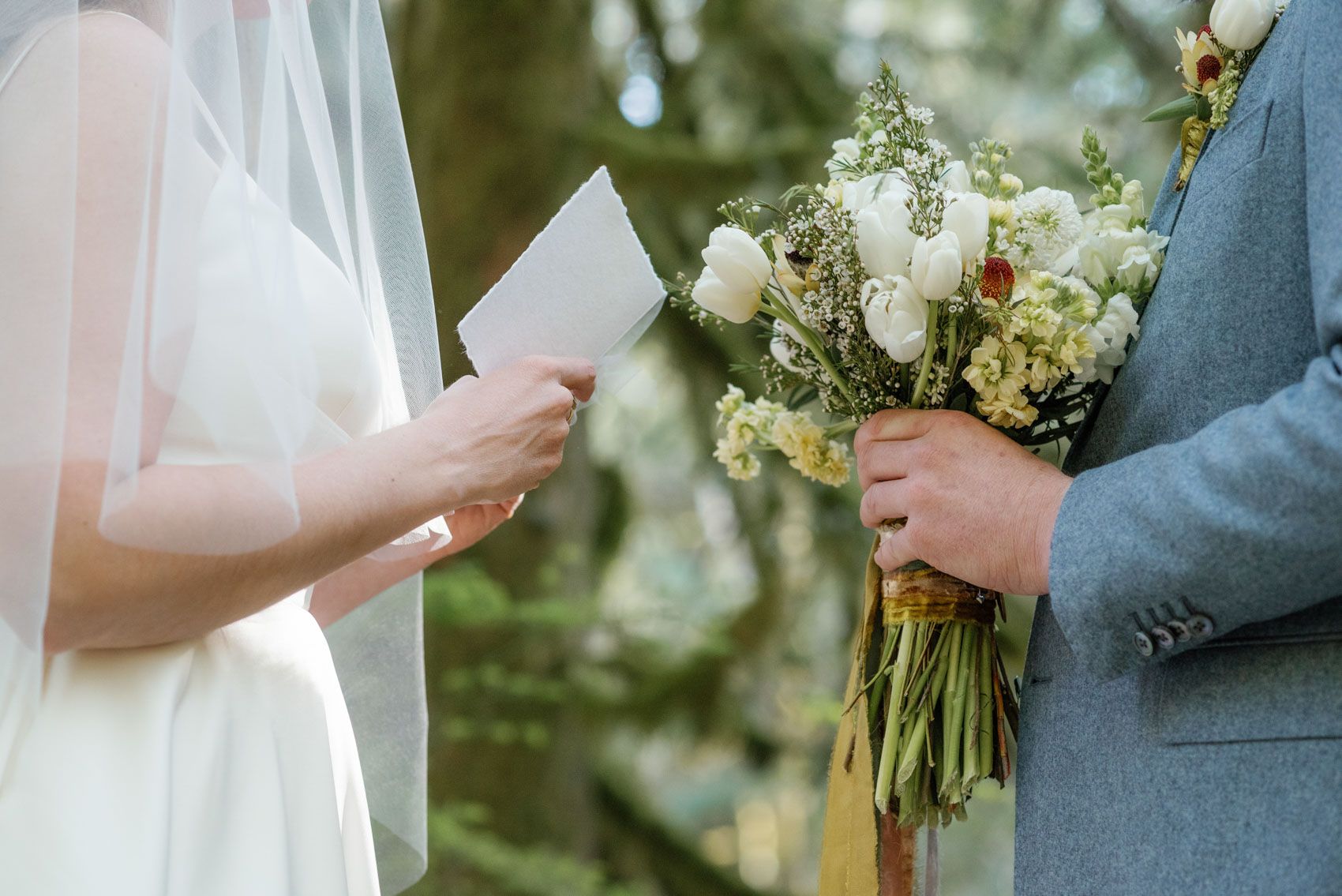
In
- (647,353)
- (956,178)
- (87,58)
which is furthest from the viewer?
(647,353)

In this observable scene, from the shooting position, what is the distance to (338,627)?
6.81 ft

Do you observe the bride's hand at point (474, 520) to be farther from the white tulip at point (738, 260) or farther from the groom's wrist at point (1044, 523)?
the groom's wrist at point (1044, 523)

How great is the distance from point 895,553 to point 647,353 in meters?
4.21

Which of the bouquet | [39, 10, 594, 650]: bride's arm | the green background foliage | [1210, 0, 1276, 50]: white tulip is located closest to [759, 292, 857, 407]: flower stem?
the bouquet

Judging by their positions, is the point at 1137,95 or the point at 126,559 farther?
the point at 1137,95

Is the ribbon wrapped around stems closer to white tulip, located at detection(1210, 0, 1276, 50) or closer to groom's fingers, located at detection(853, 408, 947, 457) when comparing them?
groom's fingers, located at detection(853, 408, 947, 457)

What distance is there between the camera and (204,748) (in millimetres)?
1398

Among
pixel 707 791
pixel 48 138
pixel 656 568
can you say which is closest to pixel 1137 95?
pixel 48 138

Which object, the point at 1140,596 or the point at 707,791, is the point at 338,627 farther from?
the point at 707,791

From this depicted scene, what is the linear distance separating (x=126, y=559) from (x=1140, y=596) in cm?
110

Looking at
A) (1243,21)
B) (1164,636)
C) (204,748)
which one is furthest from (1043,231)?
(204,748)

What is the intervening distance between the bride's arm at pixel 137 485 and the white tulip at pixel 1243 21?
3.78 ft

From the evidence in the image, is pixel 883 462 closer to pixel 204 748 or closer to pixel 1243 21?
pixel 1243 21

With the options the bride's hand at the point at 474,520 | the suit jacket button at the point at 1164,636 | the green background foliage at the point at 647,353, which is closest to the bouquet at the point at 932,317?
the suit jacket button at the point at 1164,636
